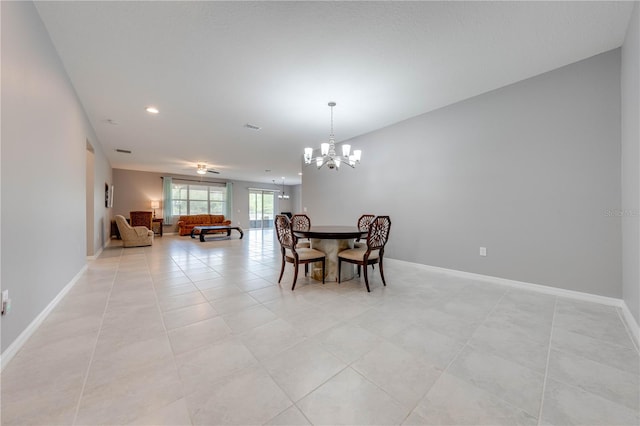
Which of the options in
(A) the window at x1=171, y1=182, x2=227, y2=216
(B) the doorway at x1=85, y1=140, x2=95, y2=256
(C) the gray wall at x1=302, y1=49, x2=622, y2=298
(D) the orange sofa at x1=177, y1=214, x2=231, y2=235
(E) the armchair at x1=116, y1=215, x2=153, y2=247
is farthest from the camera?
(A) the window at x1=171, y1=182, x2=227, y2=216

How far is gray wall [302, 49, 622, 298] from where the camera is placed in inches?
98.1

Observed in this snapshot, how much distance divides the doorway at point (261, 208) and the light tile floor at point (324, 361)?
9886mm

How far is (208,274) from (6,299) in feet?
7.25

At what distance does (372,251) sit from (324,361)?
1.77m

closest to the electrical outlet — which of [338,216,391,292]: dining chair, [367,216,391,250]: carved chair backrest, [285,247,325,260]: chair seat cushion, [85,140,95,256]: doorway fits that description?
[285,247,325,260]: chair seat cushion

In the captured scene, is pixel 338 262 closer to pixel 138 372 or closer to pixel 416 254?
pixel 416 254

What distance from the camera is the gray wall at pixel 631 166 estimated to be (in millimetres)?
1919

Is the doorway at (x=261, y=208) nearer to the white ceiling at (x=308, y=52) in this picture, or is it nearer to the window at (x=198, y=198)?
the window at (x=198, y=198)

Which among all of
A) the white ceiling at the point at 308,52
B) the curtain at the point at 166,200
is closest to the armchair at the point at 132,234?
the white ceiling at the point at 308,52

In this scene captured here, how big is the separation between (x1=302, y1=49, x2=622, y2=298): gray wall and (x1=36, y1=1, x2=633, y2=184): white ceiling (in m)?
0.29

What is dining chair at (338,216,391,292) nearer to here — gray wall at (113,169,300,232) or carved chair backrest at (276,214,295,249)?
carved chair backrest at (276,214,295,249)

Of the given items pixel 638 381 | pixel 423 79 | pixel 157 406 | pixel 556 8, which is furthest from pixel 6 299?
pixel 556 8

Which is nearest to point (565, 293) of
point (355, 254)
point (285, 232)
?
point (355, 254)

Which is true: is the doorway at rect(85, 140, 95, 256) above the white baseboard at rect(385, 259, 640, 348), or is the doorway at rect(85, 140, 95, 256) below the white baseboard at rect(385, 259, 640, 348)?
above
